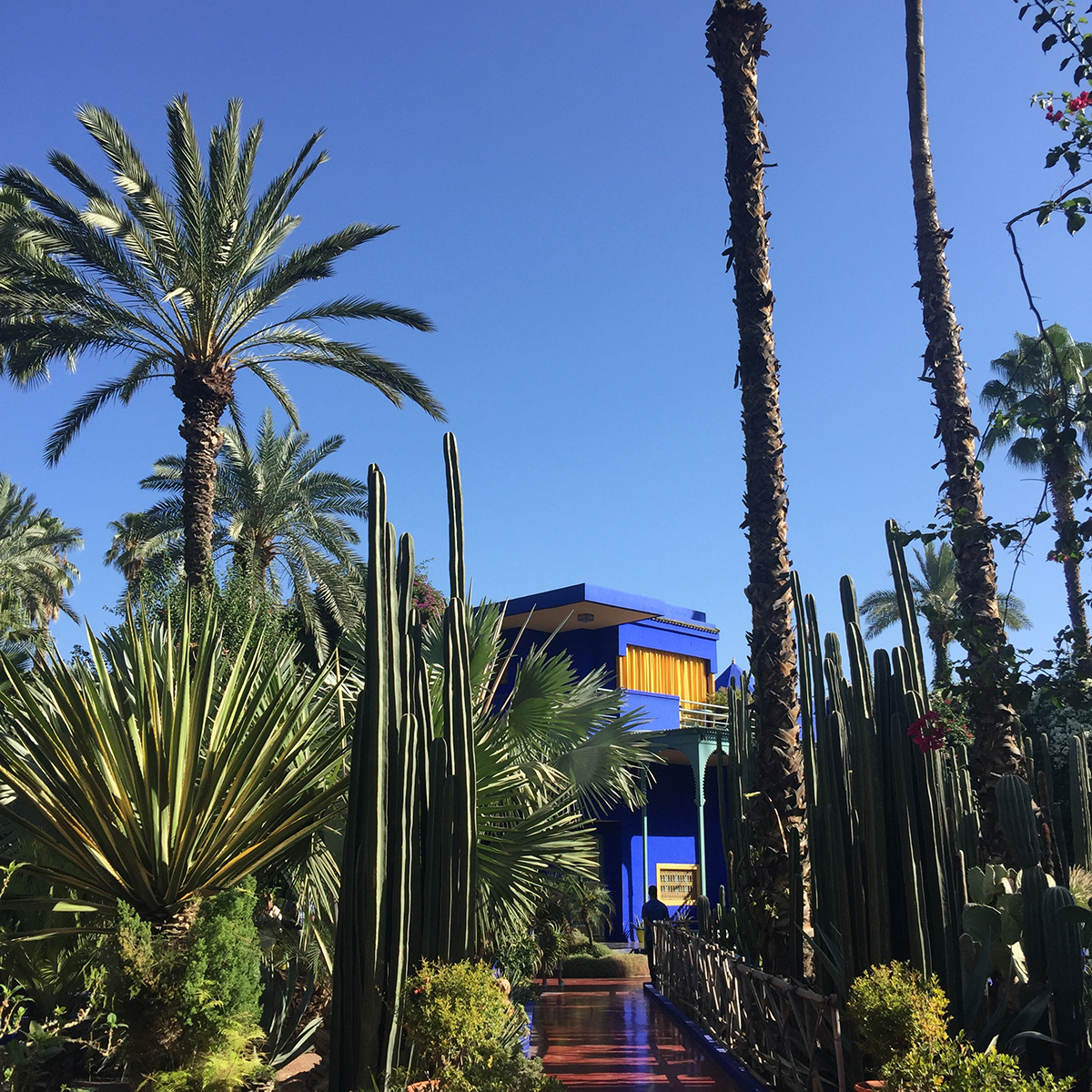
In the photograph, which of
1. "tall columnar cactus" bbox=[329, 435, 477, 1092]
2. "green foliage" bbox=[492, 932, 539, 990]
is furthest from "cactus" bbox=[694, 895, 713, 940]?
"tall columnar cactus" bbox=[329, 435, 477, 1092]

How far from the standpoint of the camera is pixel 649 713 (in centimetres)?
2556

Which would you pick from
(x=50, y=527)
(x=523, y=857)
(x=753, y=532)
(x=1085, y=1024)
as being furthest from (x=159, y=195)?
(x=50, y=527)

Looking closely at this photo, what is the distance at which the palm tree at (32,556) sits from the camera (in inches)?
1204

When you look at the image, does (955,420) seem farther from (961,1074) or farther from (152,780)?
(152,780)

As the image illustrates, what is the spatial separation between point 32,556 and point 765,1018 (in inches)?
1199

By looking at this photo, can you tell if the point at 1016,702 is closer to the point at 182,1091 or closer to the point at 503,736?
the point at 503,736

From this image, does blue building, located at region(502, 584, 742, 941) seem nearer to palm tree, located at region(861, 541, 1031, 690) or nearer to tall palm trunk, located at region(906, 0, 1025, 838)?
palm tree, located at region(861, 541, 1031, 690)

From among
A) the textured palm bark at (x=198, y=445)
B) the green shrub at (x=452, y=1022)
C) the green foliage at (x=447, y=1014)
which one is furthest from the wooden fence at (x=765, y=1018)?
the textured palm bark at (x=198, y=445)

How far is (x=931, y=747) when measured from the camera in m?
5.52

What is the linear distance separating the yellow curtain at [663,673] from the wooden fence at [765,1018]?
14701 millimetres

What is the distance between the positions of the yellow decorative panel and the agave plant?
21612 mm

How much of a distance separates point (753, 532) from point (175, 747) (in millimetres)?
4893

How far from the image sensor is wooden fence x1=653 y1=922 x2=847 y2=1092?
663cm

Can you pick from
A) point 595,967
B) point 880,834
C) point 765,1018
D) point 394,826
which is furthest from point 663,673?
point 394,826
